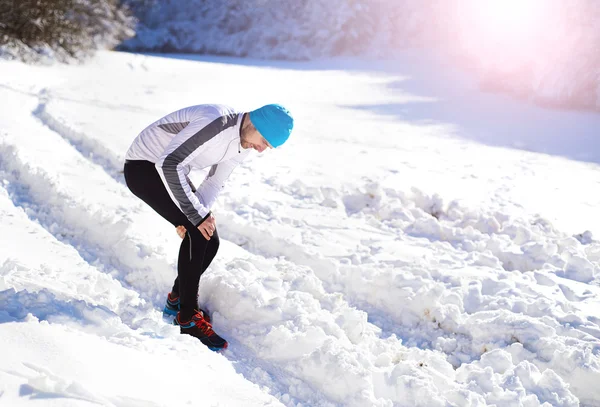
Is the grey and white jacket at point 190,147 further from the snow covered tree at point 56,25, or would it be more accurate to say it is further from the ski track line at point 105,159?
the snow covered tree at point 56,25

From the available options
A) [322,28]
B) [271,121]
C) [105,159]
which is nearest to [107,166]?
[105,159]

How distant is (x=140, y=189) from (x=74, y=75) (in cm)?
1074

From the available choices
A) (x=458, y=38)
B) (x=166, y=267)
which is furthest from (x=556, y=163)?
(x=458, y=38)

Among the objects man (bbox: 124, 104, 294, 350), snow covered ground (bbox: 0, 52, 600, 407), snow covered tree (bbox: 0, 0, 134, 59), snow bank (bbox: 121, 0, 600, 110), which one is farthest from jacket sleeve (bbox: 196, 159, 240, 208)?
snow bank (bbox: 121, 0, 600, 110)

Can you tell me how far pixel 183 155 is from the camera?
2.64 meters

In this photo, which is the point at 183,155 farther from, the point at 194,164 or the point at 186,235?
the point at 186,235

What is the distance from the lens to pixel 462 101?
13.0m

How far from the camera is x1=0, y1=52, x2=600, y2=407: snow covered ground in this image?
8.29 ft

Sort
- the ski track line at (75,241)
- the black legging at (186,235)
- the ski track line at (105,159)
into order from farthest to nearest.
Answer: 1. the ski track line at (105,159)
2. the black legging at (186,235)
3. the ski track line at (75,241)

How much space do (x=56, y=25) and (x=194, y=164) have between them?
539 inches

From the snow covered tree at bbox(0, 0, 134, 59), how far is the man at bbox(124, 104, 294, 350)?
11067 mm

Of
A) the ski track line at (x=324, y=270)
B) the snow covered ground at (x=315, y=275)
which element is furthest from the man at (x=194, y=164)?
the ski track line at (x=324, y=270)

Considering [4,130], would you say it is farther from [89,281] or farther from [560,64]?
[560,64]

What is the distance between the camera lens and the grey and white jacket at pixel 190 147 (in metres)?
2.64
